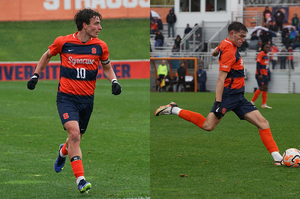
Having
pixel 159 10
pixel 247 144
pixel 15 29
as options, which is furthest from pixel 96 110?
pixel 15 29

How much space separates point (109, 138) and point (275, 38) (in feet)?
73.0

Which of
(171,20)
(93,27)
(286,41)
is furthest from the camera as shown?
(171,20)

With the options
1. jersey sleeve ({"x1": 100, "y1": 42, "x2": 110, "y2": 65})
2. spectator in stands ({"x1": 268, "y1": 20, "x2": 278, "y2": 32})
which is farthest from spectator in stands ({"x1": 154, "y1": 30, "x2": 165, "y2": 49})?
jersey sleeve ({"x1": 100, "y1": 42, "x2": 110, "y2": 65})

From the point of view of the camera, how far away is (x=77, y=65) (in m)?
5.05

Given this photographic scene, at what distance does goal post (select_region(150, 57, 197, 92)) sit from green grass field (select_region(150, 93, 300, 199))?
1392cm

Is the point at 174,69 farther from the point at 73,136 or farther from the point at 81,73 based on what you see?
the point at 73,136

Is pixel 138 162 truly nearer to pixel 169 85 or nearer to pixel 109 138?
pixel 109 138

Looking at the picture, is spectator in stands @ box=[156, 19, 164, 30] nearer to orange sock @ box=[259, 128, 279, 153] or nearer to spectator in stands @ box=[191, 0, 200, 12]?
spectator in stands @ box=[191, 0, 200, 12]

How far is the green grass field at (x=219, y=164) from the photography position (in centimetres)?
477

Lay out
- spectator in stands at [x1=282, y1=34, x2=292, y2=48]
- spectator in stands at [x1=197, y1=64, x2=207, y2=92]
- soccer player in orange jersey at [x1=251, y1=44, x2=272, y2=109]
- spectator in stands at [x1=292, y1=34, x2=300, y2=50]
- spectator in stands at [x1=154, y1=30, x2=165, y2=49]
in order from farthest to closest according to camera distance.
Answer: spectator in stands at [x1=154, y1=30, x2=165, y2=49], spectator in stands at [x1=282, y1=34, x2=292, y2=48], spectator in stands at [x1=292, y1=34, x2=300, y2=50], spectator in stands at [x1=197, y1=64, x2=207, y2=92], soccer player in orange jersey at [x1=251, y1=44, x2=272, y2=109]

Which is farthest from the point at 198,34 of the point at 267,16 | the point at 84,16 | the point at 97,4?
the point at 84,16

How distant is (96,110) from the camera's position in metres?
14.3

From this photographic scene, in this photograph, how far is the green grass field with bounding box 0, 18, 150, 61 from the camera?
37406 mm

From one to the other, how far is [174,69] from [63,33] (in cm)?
1676
